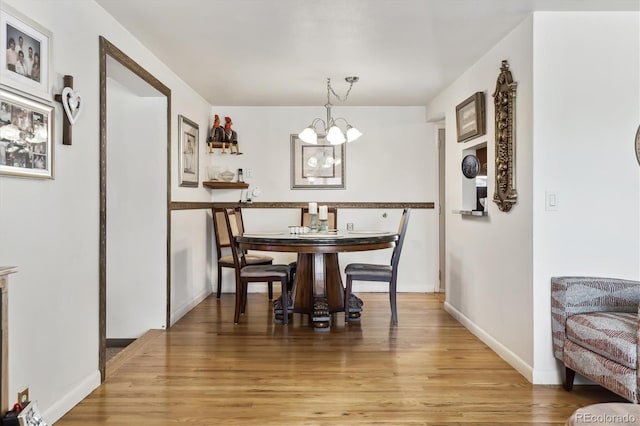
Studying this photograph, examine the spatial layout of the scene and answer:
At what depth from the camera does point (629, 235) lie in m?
2.77

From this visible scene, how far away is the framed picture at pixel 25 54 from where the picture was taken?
191 cm

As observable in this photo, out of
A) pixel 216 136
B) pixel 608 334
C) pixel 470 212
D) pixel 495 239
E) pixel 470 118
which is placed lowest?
pixel 608 334

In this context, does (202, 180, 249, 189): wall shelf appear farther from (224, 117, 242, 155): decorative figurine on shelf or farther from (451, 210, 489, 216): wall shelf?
(451, 210, 489, 216): wall shelf

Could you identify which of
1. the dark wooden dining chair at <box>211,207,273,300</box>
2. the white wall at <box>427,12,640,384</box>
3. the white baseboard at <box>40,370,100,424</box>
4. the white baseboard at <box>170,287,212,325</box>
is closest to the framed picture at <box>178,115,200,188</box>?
the dark wooden dining chair at <box>211,207,273,300</box>

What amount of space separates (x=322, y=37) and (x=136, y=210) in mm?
2107

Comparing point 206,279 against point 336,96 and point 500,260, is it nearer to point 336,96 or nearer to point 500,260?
point 336,96

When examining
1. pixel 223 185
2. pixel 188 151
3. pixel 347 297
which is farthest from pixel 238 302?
pixel 223 185

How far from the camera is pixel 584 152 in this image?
9.14ft

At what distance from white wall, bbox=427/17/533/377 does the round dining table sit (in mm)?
700

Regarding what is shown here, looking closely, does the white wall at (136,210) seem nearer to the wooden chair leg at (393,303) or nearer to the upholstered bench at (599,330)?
the wooden chair leg at (393,303)

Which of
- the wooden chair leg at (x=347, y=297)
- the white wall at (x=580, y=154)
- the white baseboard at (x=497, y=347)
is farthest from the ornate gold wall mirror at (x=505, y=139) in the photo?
the wooden chair leg at (x=347, y=297)

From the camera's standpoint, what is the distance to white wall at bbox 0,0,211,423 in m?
2.02

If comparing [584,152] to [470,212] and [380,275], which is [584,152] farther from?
[380,275]

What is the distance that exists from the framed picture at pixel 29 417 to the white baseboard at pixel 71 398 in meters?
0.36
